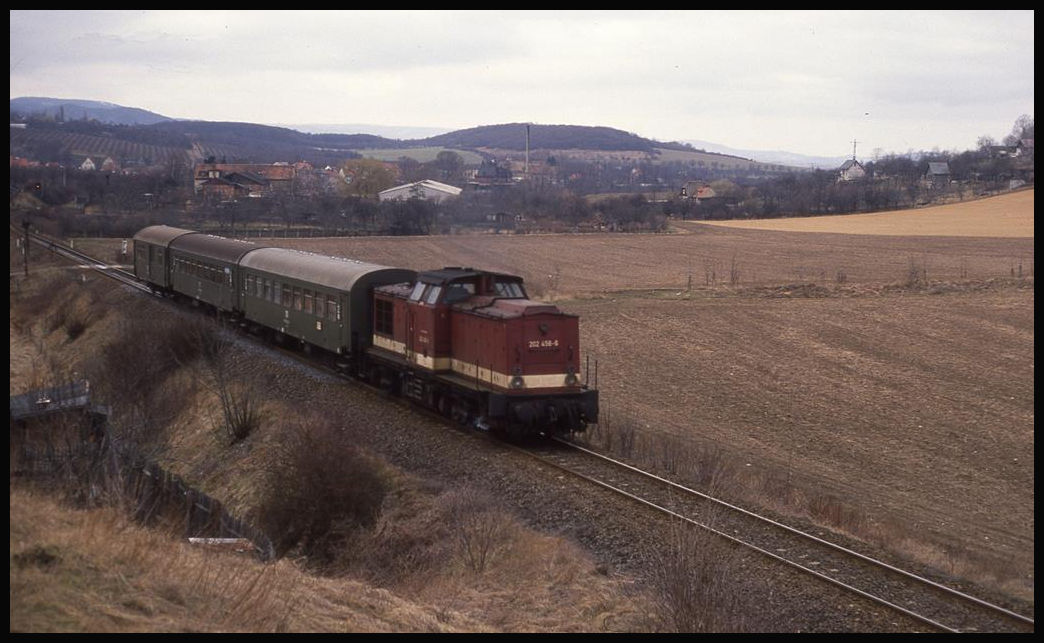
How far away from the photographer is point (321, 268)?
90.1 ft

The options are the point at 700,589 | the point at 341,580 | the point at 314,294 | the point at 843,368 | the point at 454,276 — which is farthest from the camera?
the point at 843,368

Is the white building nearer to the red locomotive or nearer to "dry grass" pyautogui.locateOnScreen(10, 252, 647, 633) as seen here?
the red locomotive

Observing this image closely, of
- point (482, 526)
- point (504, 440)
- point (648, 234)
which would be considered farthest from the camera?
point (648, 234)

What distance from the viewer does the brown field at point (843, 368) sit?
19734 millimetres

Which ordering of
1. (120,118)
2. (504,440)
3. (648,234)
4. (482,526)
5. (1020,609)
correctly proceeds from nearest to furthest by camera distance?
(1020,609)
(482,526)
(504,440)
(648,234)
(120,118)

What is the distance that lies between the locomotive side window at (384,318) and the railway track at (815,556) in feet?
21.5

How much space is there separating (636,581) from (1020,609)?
4573 millimetres

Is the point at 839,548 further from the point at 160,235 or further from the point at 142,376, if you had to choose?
the point at 160,235

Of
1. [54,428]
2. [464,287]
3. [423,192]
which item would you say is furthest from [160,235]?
[423,192]

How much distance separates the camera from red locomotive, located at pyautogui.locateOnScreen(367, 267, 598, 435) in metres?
19.6

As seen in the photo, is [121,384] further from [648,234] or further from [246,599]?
[648,234]

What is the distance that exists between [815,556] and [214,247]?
27.8m

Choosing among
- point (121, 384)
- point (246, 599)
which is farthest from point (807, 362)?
point (246, 599)

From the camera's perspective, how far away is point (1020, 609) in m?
12.1
